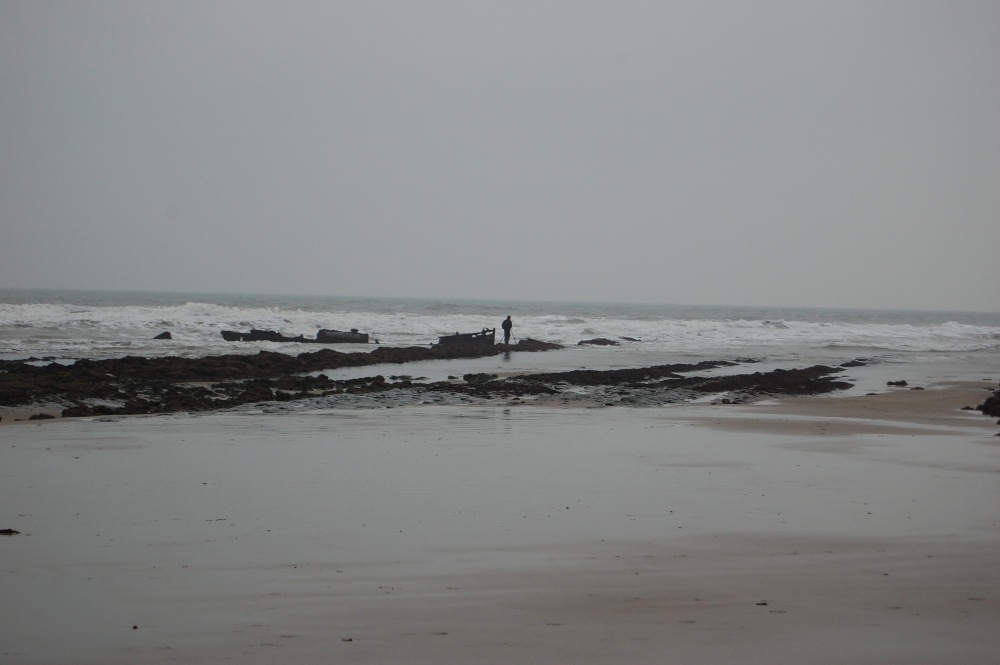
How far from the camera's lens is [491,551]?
17.4ft

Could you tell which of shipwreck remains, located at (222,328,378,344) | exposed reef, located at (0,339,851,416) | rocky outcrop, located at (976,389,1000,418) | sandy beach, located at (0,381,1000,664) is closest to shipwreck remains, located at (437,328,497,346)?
shipwreck remains, located at (222,328,378,344)

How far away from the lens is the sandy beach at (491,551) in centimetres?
383

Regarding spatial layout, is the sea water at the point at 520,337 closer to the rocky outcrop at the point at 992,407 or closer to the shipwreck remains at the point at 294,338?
the shipwreck remains at the point at 294,338

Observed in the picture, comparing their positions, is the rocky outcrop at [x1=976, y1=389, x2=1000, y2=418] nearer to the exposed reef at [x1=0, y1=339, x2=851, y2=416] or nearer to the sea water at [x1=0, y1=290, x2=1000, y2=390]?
the exposed reef at [x1=0, y1=339, x2=851, y2=416]

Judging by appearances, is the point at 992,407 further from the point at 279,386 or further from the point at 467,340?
the point at 467,340

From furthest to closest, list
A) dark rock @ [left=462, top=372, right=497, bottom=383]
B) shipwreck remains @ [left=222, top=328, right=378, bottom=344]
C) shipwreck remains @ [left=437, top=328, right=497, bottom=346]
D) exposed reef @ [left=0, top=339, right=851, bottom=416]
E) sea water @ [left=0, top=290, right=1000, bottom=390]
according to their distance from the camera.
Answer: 1. shipwreck remains @ [left=222, top=328, right=378, bottom=344]
2. shipwreck remains @ [left=437, top=328, right=497, bottom=346]
3. sea water @ [left=0, top=290, right=1000, bottom=390]
4. dark rock @ [left=462, top=372, right=497, bottom=383]
5. exposed reef @ [left=0, top=339, right=851, bottom=416]

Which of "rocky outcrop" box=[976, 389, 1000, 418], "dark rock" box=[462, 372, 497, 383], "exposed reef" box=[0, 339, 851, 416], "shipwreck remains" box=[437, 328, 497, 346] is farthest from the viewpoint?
"shipwreck remains" box=[437, 328, 497, 346]

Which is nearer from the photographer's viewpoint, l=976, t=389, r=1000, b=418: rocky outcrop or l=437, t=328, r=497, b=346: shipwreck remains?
l=976, t=389, r=1000, b=418: rocky outcrop

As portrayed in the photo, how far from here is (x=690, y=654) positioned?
3.70 m

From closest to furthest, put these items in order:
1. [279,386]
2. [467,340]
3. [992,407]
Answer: [992,407], [279,386], [467,340]

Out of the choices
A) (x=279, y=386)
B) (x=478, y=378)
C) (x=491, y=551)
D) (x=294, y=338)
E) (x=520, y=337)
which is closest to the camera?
(x=491, y=551)

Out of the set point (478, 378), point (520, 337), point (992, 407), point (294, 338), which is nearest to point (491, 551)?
point (992, 407)

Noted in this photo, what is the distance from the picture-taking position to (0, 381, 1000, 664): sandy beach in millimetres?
3832

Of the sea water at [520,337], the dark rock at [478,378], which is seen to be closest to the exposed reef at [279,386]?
the dark rock at [478,378]
